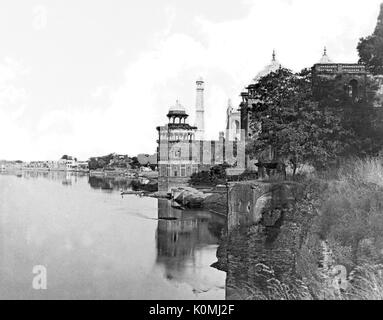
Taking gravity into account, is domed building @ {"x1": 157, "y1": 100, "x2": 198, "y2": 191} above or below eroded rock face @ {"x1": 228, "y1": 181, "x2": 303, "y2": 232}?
above

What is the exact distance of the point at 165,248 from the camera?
23.1 meters

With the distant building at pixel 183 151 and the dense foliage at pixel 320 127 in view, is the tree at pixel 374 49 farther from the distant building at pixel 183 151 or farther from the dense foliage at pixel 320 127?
the distant building at pixel 183 151

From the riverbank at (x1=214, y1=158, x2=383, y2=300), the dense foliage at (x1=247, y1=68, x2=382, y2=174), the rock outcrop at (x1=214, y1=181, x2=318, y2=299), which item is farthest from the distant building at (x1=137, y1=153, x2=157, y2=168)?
the rock outcrop at (x1=214, y1=181, x2=318, y2=299)

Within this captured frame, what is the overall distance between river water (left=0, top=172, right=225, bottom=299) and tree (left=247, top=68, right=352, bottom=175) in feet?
18.1

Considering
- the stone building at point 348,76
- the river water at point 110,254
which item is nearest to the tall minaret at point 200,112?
the river water at point 110,254

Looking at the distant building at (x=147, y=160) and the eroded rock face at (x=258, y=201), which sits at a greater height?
the distant building at (x=147, y=160)

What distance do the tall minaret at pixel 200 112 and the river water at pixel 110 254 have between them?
2432 cm

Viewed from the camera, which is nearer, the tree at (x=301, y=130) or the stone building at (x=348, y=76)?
the tree at (x=301, y=130)

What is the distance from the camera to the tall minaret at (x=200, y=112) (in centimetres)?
5981

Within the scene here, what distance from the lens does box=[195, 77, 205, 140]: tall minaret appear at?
2355 inches

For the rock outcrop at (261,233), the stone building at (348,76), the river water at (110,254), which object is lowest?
the river water at (110,254)

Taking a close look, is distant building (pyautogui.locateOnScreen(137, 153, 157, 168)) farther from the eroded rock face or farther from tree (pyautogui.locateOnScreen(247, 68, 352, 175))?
the eroded rock face

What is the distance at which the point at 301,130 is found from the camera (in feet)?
54.7

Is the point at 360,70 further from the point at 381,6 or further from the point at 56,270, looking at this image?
the point at 56,270
